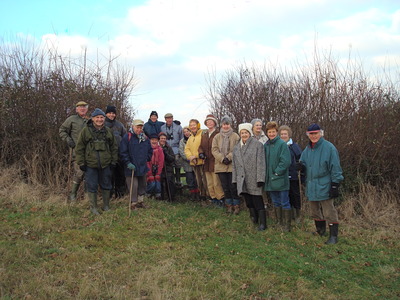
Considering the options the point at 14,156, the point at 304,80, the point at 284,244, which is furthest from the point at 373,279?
the point at 14,156

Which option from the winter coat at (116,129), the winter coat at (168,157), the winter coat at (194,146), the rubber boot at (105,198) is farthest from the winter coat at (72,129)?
the winter coat at (194,146)

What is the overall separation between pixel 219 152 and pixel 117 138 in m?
2.18

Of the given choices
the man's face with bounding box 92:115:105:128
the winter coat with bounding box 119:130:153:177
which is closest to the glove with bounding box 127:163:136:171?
the winter coat with bounding box 119:130:153:177

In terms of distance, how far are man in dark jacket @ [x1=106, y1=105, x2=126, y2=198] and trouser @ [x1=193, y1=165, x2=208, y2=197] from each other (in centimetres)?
171

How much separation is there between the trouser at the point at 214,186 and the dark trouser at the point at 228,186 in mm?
461

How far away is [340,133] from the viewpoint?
28.9 ft

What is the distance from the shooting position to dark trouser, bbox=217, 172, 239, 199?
8.17 meters

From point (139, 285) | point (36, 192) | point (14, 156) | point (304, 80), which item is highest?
point (304, 80)

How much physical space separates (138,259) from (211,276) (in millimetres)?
1088

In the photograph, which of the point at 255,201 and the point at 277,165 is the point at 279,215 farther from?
the point at 277,165

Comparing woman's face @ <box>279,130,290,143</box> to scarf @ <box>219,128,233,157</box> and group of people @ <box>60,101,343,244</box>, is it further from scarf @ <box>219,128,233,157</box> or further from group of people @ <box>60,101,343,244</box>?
scarf @ <box>219,128,233,157</box>

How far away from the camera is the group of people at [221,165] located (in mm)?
6496

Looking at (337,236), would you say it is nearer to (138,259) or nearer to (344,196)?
(344,196)

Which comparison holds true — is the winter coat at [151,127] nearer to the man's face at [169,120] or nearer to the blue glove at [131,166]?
the man's face at [169,120]
